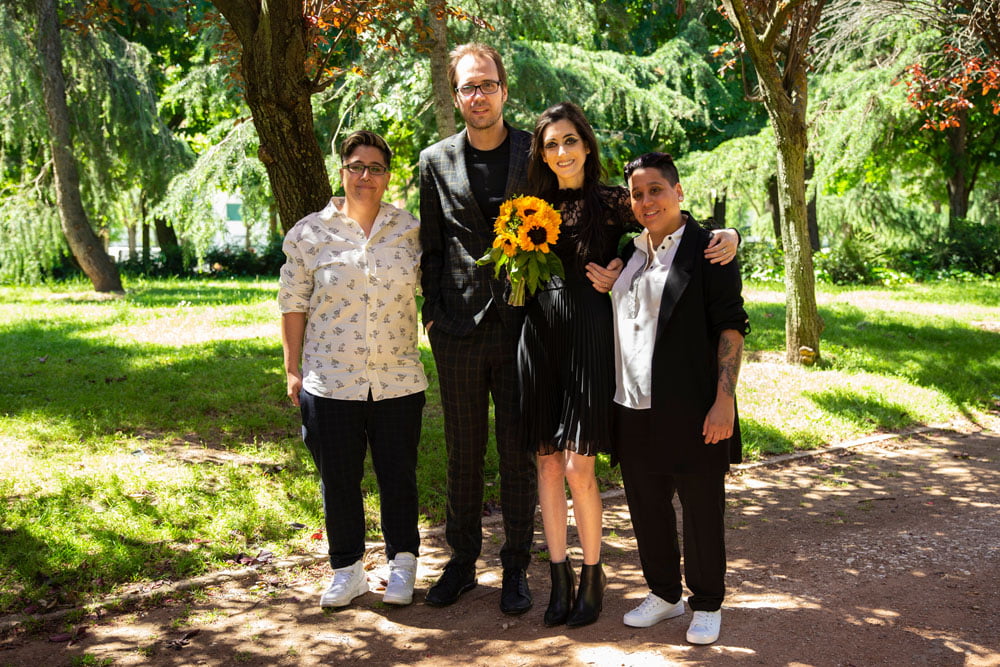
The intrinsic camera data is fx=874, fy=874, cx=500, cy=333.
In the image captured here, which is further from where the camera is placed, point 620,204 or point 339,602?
point 339,602

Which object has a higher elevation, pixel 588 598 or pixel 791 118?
pixel 791 118

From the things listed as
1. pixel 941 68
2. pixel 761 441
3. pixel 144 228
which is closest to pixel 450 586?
pixel 761 441

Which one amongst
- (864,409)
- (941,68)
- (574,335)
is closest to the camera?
(574,335)

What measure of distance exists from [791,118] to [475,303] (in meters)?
6.08

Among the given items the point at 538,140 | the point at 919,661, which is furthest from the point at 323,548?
the point at 919,661

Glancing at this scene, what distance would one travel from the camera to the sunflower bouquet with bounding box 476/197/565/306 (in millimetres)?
3424

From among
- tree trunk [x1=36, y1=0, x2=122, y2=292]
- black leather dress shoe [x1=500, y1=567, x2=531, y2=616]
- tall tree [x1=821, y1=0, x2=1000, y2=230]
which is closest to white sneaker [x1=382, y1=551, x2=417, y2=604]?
black leather dress shoe [x1=500, y1=567, x2=531, y2=616]

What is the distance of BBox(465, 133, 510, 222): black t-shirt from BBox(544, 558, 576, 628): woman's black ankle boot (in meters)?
1.55

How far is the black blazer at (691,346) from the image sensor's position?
3.30m

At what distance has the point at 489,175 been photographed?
384cm

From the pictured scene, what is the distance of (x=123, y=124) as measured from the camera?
15680mm

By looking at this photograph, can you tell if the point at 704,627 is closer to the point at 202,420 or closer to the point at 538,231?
the point at 538,231

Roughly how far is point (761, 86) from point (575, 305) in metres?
6.16

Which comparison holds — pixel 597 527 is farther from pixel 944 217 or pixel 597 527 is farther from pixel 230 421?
pixel 944 217
